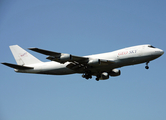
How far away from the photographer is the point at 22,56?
1877 inches

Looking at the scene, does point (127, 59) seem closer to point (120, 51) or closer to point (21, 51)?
point (120, 51)

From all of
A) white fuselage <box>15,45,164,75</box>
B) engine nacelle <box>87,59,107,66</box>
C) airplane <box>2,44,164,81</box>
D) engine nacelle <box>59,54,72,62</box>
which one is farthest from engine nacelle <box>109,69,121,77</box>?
engine nacelle <box>59,54,72,62</box>

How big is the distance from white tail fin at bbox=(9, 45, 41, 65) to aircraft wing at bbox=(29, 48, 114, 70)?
9.30 metres

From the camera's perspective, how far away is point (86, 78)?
141ft

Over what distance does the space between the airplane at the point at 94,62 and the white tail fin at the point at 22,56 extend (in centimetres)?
67

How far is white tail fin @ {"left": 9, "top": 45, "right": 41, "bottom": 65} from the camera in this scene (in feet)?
153

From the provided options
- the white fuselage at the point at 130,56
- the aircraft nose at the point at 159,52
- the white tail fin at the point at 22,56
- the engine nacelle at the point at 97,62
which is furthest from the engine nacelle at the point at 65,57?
the aircraft nose at the point at 159,52

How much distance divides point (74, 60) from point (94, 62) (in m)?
3.22

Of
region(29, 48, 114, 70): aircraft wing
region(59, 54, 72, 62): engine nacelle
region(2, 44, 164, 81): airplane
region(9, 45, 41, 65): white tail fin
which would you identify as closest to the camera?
region(29, 48, 114, 70): aircraft wing

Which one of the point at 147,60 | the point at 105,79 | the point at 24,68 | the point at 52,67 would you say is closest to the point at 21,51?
the point at 24,68

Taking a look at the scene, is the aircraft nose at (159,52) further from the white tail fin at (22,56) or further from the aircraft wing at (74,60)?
the white tail fin at (22,56)

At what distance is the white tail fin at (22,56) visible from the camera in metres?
46.8

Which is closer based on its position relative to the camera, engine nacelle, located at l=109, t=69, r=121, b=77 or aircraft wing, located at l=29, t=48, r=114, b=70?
aircraft wing, located at l=29, t=48, r=114, b=70

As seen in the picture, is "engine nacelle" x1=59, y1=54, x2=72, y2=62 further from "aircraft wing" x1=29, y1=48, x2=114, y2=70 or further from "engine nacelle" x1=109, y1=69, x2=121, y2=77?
"engine nacelle" x1=109, y1=69, x2=121, y2=77
